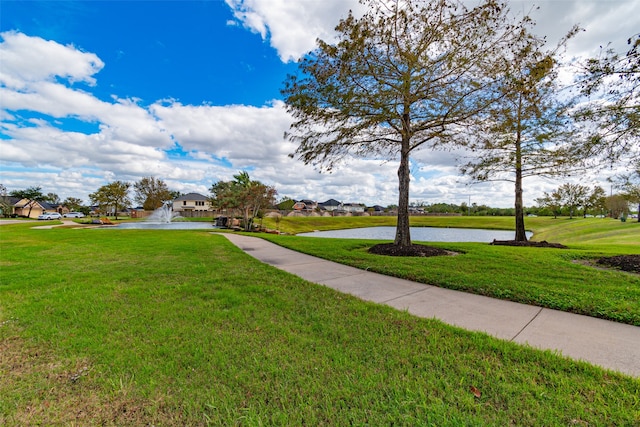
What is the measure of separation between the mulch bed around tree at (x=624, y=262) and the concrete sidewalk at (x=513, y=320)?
392 centimetres

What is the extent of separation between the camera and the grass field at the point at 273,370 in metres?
1.86

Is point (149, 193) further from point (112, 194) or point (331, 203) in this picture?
point (331, 203)

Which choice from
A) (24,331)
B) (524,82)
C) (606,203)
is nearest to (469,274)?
(524,82)

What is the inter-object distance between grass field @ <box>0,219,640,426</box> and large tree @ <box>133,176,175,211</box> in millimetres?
53175

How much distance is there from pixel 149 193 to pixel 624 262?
59.0 metres

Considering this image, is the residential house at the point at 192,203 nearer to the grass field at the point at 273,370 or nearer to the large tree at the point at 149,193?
the large tree at the point at 149,193

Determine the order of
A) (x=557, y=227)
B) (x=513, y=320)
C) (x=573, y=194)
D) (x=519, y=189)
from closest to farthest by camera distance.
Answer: (x=513, y=320) < (x=519, y=189) < (x=557, y=227) < (x=573, y=194)

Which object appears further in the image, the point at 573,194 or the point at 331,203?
the point at 331,203

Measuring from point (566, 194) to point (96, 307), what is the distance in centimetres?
5329

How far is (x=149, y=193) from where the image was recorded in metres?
51.1

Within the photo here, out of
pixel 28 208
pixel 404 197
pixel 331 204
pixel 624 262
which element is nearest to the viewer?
pixel 624 262

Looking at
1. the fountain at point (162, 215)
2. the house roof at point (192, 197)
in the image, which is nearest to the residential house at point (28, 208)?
the fountain at point (162, 215)

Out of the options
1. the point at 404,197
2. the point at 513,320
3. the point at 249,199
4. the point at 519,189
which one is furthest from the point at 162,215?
the point at 513,320

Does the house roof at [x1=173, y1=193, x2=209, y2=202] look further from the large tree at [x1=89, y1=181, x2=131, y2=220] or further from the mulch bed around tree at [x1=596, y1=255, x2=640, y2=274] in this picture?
the mulch bed around tree at [x1=596, y1=255, x2=640, y2=274]
